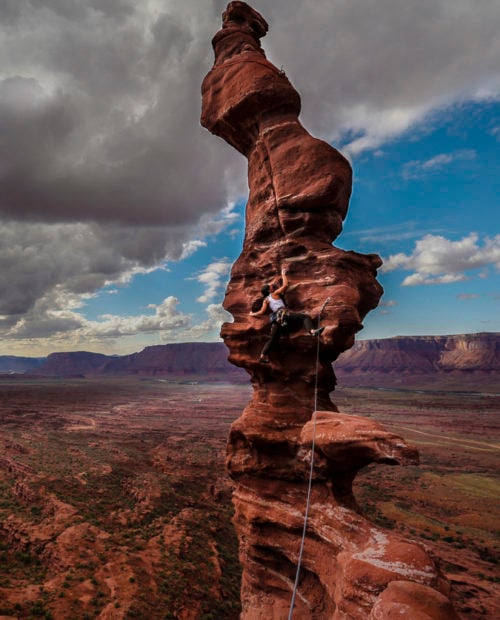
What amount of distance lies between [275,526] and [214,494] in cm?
2001

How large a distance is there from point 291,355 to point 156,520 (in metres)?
18.2

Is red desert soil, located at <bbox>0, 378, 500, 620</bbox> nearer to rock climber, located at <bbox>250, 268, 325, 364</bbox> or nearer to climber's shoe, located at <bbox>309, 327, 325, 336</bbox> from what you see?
rock climber, located at <bbox>250, 268, 325, 364</bbox>

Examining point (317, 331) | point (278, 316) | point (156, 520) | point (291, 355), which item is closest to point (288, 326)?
point (278, 316)

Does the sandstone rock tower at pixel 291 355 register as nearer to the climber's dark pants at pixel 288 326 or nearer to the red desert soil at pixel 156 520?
the climber's dark pants at pixel 288 326

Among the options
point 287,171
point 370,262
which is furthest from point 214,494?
point 287,171

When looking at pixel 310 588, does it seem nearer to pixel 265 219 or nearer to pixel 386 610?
pixel 386 610

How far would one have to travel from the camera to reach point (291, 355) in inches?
421

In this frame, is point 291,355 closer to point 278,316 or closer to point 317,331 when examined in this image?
point 278,316

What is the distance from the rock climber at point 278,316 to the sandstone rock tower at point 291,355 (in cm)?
33

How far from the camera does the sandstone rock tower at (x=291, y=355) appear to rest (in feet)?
27.1

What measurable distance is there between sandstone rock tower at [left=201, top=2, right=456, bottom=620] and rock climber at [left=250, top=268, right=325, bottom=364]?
325 mm

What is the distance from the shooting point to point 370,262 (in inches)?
439

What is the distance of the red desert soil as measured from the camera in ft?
47.2

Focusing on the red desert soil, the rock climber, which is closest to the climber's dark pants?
the rock climber
